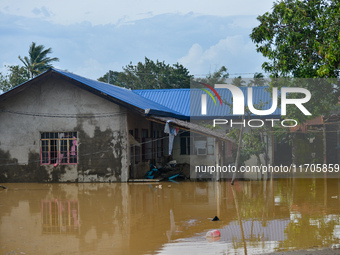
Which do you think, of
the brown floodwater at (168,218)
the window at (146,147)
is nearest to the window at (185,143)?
the window at (146,147)

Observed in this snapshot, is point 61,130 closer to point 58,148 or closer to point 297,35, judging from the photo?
point 58,148

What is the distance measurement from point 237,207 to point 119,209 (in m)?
3.11

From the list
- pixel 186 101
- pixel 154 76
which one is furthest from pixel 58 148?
pixel 154 76

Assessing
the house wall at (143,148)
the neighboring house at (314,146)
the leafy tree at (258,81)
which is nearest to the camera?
the house wall at (143,148)

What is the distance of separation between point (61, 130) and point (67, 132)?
0.84ft

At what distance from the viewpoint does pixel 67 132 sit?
19.6 metres

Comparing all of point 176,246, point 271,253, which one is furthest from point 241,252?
point 176,246

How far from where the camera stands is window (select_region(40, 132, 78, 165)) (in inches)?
766

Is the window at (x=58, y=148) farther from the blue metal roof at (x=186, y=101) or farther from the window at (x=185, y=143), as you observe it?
the window at (x=185, y=143)

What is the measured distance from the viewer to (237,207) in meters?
12.5

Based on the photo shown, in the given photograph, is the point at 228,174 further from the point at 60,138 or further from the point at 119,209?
the point at 119,209

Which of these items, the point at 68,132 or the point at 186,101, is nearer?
the point at 68,132

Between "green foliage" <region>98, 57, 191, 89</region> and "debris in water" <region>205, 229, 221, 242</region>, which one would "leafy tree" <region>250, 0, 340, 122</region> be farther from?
"green foliage" <region>98, 57, 191, 89</region>

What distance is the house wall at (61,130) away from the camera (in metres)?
19.0
